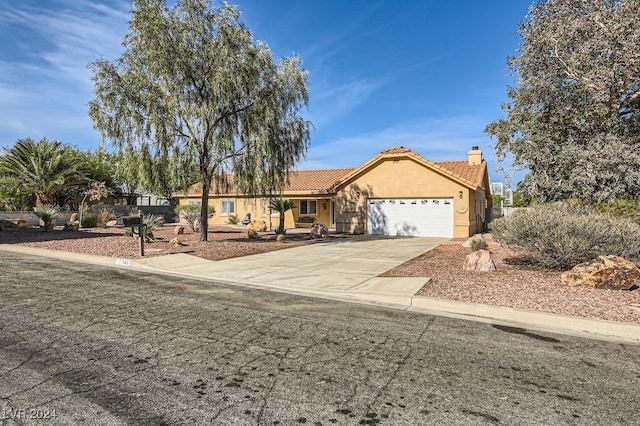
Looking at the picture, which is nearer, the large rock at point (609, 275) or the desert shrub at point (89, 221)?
the large rock at point (609, 275)

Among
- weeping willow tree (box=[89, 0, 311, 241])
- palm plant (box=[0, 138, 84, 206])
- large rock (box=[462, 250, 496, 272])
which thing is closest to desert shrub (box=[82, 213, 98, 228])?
palm plant (box=[0, 138, 84, 206])

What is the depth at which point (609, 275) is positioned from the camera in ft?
25.2

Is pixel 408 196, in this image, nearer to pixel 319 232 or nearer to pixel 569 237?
pixel 319 232

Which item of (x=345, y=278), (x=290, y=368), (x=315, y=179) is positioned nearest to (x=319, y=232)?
(x=315, y=179)

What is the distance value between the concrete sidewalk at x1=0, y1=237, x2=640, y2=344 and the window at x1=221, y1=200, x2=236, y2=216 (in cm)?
1726

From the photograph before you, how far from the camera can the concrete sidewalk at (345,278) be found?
5949 mm

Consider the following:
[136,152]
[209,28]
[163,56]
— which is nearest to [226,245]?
[136,152]

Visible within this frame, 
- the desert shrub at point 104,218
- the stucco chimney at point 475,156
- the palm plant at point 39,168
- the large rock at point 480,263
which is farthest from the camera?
the stucco chimney at point 475,156

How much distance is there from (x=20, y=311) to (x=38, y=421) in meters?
3.93

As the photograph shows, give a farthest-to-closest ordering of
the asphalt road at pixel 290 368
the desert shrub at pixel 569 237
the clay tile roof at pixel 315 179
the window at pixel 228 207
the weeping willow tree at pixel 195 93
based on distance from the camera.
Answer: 1. the window at pixel 228 207
2. the clay tile roof at pixel 315 179
3. the weeping willow tree at pixel 195 93
4. the desert shrub at pixel 569 237
5. the asphalt road at pixel 290 368

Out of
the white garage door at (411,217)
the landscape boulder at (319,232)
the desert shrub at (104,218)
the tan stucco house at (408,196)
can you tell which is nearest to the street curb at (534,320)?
the landscape boulder at (319,232)

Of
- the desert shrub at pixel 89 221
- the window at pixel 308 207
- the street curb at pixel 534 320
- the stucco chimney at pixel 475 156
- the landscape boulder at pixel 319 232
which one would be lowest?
the street curb at pixel 534 320

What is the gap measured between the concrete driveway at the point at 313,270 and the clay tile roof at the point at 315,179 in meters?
13.1

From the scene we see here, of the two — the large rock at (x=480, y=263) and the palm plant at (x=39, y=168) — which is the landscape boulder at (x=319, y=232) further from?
the palm plant at (x=39, y=168)
